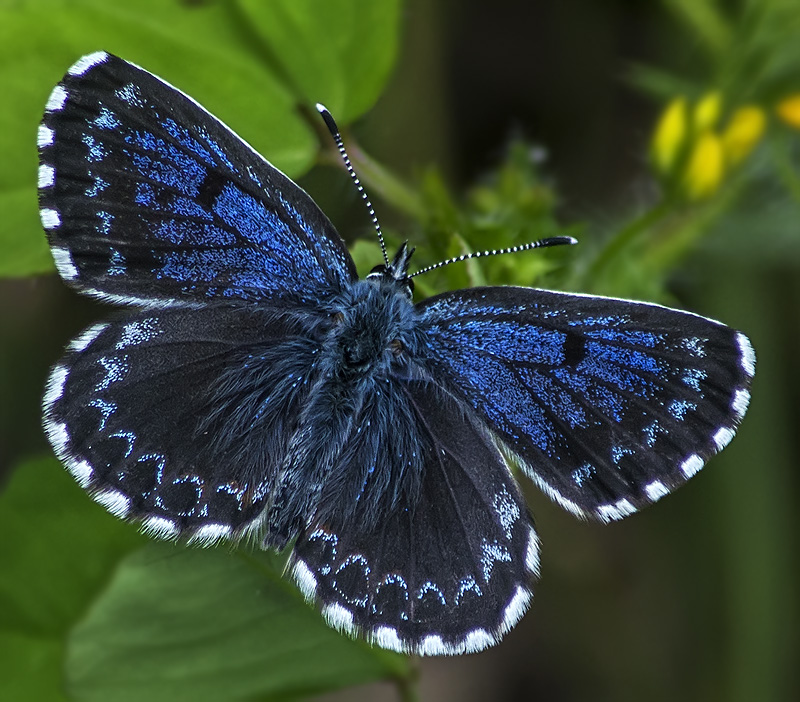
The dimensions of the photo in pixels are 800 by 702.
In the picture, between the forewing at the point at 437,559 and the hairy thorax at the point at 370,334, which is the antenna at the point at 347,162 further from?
the forewing at the point at 437,559

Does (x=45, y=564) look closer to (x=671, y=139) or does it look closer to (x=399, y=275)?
(x=399, y=275)

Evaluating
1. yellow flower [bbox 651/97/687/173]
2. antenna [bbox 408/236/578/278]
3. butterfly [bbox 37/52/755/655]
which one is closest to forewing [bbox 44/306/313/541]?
butterfly [bbox 37/52/755/655]

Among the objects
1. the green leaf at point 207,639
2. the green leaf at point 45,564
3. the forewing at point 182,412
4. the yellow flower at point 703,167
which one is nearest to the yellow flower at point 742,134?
the yellow flower at point 703,167

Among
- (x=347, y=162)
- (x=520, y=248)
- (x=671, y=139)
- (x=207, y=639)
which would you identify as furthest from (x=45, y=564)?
(x=671, y=139)

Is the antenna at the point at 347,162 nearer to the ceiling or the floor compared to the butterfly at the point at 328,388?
→ nearer to the ceiling

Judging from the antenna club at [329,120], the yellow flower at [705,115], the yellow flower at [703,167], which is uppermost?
the yellow flower at [705,115]
